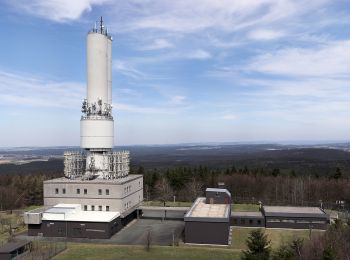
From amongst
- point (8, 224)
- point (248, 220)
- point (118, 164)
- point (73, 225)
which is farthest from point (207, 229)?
point (8, 224)

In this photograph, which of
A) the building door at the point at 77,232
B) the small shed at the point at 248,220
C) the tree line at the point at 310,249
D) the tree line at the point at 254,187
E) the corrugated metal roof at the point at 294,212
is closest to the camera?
the tree line at the point at 310,249

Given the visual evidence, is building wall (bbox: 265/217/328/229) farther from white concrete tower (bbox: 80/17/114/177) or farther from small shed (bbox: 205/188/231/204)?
white concrete tower (bbox: 80/17/114/177)

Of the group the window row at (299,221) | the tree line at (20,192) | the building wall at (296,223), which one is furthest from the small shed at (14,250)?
the tree line at (20,192)

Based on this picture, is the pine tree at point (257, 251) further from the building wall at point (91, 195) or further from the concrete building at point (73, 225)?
the building wall at point (91, 195)

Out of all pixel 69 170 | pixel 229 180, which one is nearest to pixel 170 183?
pixel 229 180

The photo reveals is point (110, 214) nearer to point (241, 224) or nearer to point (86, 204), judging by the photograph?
point (86, 204)

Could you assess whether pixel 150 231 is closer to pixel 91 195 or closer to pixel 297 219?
pixel 91 195
